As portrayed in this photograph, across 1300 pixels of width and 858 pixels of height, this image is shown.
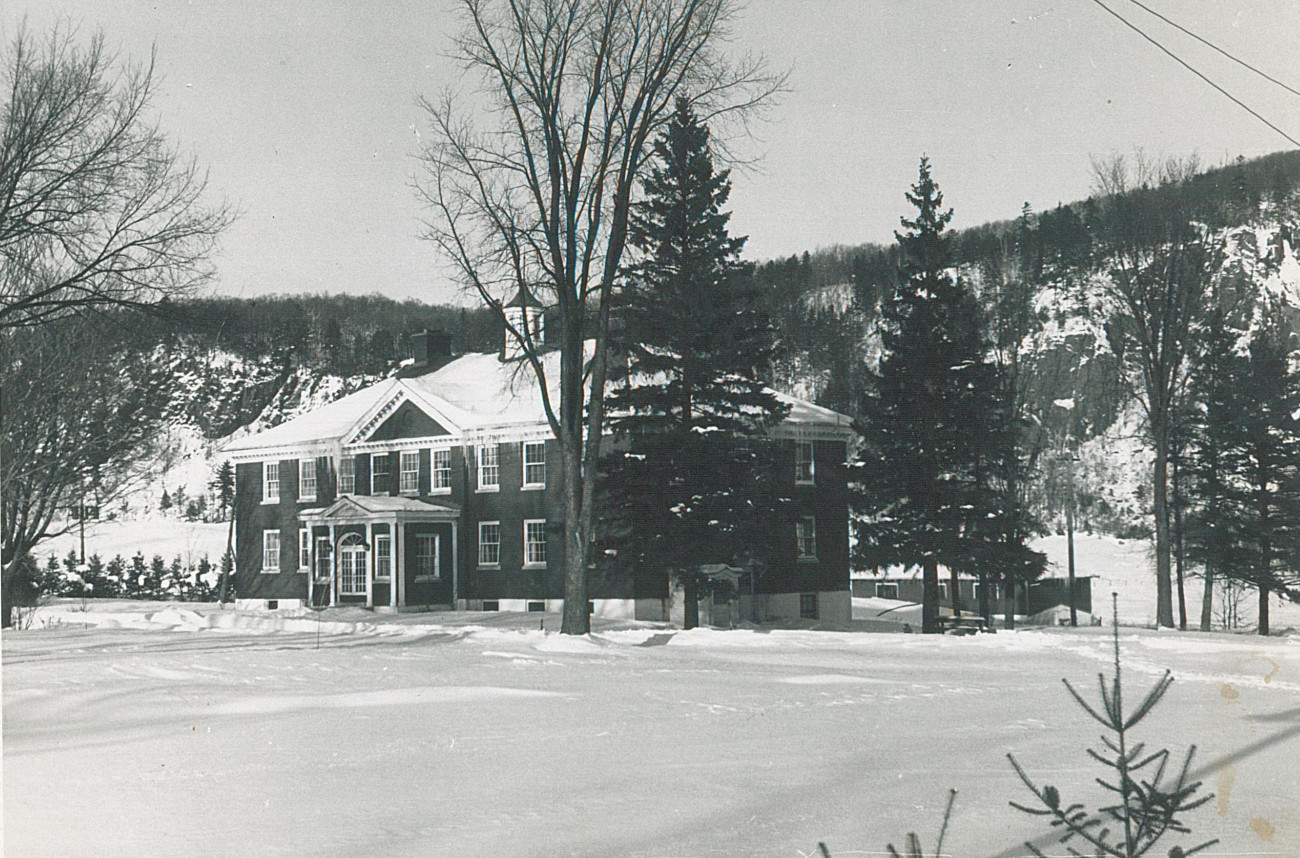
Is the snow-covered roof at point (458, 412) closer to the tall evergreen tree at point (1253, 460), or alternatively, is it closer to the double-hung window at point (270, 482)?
the double-hung window at point (270, 482)

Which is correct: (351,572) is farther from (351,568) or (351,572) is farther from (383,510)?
(383,510)

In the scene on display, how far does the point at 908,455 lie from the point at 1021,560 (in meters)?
5.21

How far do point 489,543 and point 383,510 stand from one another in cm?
328

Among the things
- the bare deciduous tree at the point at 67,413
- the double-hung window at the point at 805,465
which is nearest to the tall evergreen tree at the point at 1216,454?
the double-hung window at the point at 805,465

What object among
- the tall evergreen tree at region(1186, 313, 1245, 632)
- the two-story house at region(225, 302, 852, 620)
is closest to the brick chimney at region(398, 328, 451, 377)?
the two-story house at region(225, 302, 852, 620)

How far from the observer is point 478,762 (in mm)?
10367

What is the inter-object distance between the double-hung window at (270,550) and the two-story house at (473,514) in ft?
2.64

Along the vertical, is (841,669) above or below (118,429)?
below

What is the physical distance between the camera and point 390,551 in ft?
125

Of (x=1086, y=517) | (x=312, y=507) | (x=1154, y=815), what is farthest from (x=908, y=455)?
(x=1154, y=815)

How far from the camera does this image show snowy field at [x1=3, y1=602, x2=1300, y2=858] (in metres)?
7.95

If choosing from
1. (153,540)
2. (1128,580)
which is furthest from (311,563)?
(153,540)

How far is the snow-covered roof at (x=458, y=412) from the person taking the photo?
37.6m

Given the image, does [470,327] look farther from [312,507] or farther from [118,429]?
[118,429]
